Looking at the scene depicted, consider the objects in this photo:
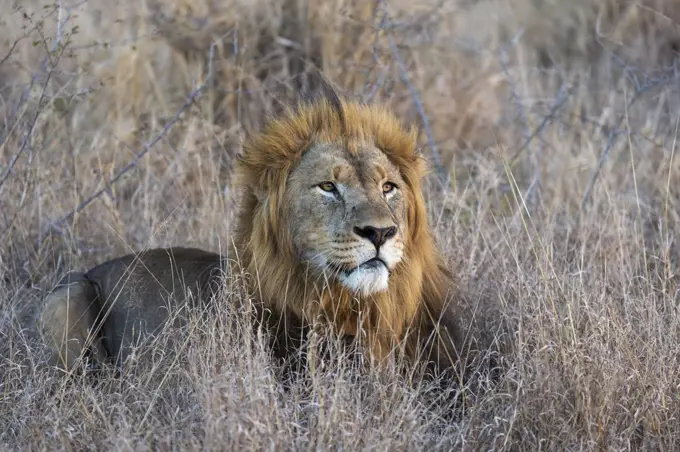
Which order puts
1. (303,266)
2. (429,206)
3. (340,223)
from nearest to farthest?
1. (340,223)
2. (303,266)
3. (429,206)

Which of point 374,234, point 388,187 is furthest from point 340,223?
point 388,187

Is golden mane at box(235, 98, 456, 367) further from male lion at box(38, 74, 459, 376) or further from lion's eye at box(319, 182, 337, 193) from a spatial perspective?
lion's eye at box(319, 182, 337, 193)

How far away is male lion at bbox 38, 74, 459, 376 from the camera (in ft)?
12.9

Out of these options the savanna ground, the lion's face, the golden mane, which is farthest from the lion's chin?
the savanna ground

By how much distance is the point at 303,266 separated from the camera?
409 cm

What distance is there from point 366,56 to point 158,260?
3.77 meters

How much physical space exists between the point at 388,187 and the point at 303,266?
0.45 meters

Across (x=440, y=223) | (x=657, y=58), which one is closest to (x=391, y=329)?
(x=440, y=223)

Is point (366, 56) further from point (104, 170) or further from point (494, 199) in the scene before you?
point (104, 170)

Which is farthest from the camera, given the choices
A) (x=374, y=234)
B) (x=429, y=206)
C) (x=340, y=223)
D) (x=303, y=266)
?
(x=429, y=206)

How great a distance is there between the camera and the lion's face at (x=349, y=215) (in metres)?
3.85

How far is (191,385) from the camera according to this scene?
3.78 m

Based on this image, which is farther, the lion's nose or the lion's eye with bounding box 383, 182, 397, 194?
the lion's eye with bounding box 383, 182, 397, 194

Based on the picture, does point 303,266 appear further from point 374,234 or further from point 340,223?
point 374,234
